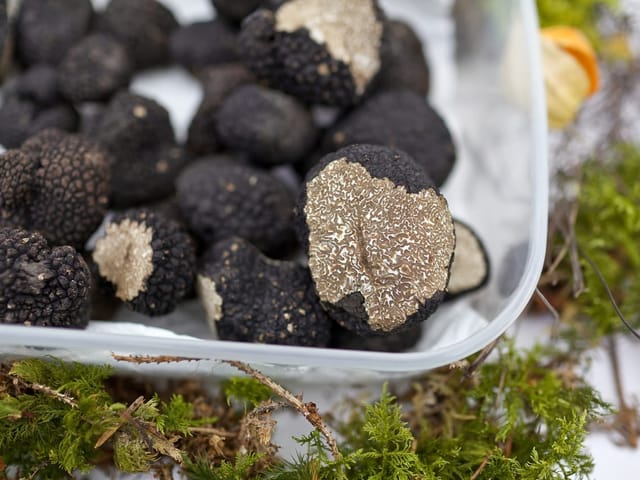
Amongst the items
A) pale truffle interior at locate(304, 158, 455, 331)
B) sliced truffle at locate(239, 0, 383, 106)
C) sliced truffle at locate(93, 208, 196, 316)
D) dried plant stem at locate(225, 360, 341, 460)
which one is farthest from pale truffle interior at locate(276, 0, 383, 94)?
dried plant stem at locate(225, 360, 341, 460)

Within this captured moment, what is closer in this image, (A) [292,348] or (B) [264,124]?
(A) [292,348]

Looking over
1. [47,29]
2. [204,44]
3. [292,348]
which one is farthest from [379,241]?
[47,29]

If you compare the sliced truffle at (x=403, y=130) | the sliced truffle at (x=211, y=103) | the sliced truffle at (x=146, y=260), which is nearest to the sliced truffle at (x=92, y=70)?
the sliced truffle at (x=211, y=103)

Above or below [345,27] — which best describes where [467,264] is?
below

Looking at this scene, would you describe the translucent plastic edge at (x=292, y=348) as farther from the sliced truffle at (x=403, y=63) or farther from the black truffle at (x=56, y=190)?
the sliced truffle at (x=403, y=63)

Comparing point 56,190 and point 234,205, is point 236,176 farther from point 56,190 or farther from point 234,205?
point 56,190

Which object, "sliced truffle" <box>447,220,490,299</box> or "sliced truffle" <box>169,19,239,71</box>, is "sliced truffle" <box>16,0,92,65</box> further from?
"sliced truffle" <box>447,220,490,299</box>

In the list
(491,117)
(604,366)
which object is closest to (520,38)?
(491,117)
